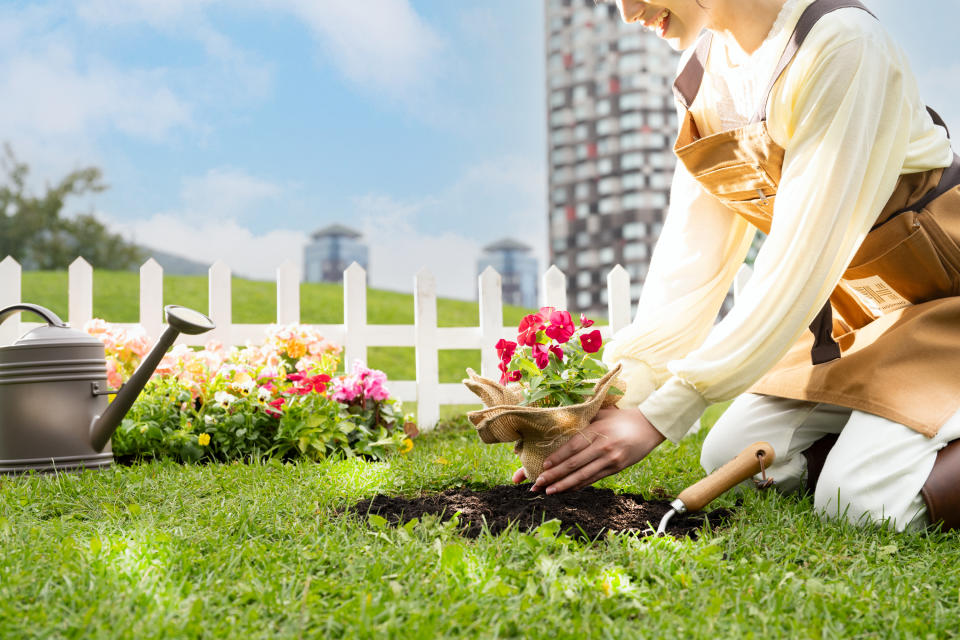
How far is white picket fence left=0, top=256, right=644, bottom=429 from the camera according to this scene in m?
4.47

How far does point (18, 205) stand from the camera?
2539cm

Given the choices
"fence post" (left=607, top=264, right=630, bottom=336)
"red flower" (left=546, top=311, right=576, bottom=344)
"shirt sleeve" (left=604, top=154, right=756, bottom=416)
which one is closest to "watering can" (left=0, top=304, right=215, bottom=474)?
"red flower" (left=546, top=311, right=576, bottom=344)

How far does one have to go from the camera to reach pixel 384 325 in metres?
4.76

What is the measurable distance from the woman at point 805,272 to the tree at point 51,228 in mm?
27481

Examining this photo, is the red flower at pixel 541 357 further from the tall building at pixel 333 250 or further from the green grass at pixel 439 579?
the tall building at pixel 333 250

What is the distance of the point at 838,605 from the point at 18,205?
29836mm

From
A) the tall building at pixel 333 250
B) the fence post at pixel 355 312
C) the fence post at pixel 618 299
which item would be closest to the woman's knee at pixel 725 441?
the fence post at pixel 618 299

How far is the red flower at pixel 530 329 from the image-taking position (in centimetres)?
181

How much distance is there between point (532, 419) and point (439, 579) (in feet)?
1.45

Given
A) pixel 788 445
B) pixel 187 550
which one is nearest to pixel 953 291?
pixel 788 445

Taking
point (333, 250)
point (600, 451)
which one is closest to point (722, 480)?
point (600, 451)

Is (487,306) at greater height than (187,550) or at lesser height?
greater

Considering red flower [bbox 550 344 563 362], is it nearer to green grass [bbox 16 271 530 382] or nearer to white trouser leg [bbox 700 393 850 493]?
white trouser leg [bbox 700 393 850 493]

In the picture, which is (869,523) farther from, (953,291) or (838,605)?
(953,291)
